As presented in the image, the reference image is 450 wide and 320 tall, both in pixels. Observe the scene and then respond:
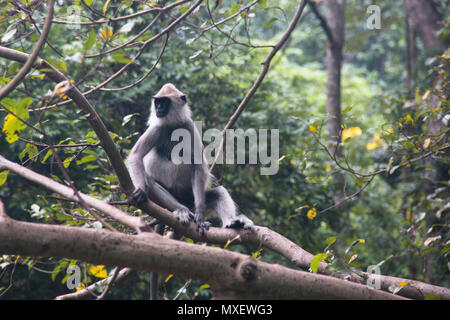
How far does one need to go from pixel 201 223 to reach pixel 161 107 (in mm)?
1627

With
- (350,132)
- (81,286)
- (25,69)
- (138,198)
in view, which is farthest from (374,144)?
(25,69)

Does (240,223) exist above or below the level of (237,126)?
below

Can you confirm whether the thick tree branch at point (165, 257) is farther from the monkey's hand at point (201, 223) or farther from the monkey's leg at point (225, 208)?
the monkey's leg at point (225, 208)

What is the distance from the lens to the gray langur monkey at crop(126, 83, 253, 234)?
4.82 metres

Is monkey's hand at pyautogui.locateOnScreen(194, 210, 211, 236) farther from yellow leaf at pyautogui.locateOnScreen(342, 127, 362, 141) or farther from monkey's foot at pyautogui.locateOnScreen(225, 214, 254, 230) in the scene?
yellow leaf at pyautogui.locateOnScreen(342, 127, 362, 141)

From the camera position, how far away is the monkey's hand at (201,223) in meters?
4.13

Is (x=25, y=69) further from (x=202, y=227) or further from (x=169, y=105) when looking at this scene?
(x=169, y=105)

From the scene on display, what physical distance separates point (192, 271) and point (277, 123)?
5924 millimetres

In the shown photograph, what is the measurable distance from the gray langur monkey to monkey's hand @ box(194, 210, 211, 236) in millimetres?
19

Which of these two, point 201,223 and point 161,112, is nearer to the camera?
point 201,223

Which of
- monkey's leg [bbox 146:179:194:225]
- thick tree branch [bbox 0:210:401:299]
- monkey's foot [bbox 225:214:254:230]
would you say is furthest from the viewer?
monkey's leg [bbox 146:179:194:225]

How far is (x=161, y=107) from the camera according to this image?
5.32m

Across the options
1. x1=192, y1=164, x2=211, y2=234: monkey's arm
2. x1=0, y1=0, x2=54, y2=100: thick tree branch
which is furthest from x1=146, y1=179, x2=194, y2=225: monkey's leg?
x1=0, y1=0, x2=54, y2=100: thick tree branch
